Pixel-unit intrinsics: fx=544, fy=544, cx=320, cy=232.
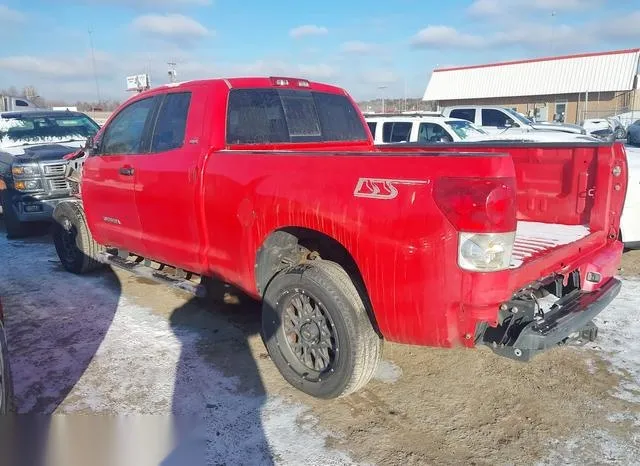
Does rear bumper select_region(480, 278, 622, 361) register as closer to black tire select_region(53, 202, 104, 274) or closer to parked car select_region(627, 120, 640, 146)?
black tire select_region(53, 202, 104, 274)

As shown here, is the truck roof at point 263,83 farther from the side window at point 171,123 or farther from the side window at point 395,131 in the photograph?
the side window at point 395,131

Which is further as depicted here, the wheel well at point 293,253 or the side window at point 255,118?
the side window at point 255,118

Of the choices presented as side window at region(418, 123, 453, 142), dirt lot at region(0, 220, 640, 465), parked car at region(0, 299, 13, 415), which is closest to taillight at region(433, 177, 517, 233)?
dirt lot at region(0, 220, 640, 465)

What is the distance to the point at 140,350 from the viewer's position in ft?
14.1

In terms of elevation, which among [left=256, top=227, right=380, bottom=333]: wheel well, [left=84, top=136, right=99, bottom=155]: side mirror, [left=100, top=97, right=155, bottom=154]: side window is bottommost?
[left=256, top=227, right=380, bottom=333]: wheel well

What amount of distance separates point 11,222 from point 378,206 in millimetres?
7435

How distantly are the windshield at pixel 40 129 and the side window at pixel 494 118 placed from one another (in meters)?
11.5

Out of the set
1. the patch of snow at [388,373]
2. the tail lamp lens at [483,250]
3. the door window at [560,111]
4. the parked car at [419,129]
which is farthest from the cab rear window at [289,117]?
the door window at [560,111]

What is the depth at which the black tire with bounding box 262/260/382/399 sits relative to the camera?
3.22 m

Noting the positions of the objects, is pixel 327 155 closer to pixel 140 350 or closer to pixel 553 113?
pixel 140 350

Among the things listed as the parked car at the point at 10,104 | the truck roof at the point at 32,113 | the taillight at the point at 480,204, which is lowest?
the taillight at the point at 480,204

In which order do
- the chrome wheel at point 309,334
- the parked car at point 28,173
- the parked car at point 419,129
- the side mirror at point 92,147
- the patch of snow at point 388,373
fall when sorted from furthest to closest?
the parked car at point 419,129 → the parked car at point 28,173 → the side mirror at point 92,147 → the patch of snow at point 388,373 → the chrome wheel at point 309,334

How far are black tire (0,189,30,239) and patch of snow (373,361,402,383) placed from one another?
6506 mm

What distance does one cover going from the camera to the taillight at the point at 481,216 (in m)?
2.57
